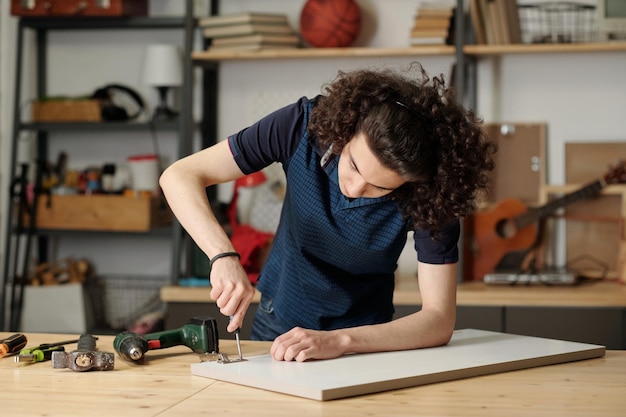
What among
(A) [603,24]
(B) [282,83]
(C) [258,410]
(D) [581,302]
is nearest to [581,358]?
(C) [258,410]

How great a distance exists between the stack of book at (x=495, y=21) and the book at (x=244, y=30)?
2.60 feet

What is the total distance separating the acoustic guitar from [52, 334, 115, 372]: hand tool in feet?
7.83

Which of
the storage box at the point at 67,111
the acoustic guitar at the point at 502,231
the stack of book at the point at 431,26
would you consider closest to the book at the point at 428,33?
the stack of book at the point at 431,26

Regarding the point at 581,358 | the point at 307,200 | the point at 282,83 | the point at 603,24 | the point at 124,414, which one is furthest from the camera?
the point at 282,83

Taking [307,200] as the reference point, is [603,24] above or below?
above

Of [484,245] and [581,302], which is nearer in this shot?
[581,302]

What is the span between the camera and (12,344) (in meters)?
1.99

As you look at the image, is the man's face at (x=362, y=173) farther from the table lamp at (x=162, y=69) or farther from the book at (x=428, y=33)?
the table lamp at (x=162, y=69)

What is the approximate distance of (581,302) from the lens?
11.5 feet

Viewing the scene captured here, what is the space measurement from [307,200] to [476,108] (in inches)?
82.9

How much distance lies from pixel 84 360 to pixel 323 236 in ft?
1.99

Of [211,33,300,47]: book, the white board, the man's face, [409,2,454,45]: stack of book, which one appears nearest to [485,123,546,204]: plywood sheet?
[409,2,454,45]: stack of book

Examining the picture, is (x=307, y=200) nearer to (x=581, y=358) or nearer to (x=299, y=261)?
(x=299, y=261)

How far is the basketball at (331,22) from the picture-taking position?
3.91 metres
